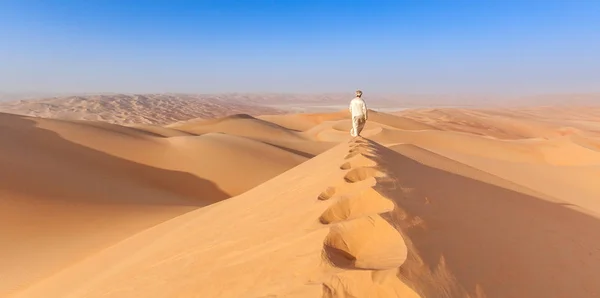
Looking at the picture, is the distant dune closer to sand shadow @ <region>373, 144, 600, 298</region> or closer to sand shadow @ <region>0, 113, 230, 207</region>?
sand shadow @ <region>0, 113, 230, 207</region>

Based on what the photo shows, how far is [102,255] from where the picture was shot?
5719 mm

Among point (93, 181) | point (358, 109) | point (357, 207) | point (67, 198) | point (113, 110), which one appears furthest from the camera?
point (113, 110)

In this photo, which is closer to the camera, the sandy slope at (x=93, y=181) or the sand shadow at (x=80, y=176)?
the sandy slope at (x=93, y=181)

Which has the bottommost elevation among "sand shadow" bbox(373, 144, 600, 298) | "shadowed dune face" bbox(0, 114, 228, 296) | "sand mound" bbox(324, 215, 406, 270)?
"shadowed dune face" bbox(0, 114, 228, 296)

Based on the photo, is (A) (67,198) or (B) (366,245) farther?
(A) (67,198)

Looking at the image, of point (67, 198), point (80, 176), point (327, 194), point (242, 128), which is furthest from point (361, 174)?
point (242, 128)

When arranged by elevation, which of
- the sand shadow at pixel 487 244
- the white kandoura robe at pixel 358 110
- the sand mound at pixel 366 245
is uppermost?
the white kandoura robe at pixel 358 110

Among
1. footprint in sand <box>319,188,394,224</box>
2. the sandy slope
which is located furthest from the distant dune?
footprint in sand <box>319,188,394,224</box>

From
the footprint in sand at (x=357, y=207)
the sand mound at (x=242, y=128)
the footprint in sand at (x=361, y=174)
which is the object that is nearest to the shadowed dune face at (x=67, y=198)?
the footprint in sand at (x=361, y=174)

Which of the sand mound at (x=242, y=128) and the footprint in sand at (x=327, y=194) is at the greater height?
the footprint in sand at (x=327, y=194)

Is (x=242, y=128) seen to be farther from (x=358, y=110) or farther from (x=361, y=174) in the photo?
(x=361, y=174)

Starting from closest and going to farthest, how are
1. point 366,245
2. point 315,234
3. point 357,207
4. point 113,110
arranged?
point 366,245
point 315,234
point 357,207
point 113,110

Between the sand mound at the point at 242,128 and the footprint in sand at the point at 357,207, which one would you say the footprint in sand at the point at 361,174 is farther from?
the sand mound at the point at 242,128

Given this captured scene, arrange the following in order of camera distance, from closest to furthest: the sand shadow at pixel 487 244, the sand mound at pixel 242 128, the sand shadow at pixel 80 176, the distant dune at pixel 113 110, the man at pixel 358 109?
the sand shadow at pixel 487 244, the man at pixel 358 109, the sand shadow at pixel 80 176, the sand mound at pixel 242 128, the distant dune at pixel 113 110
